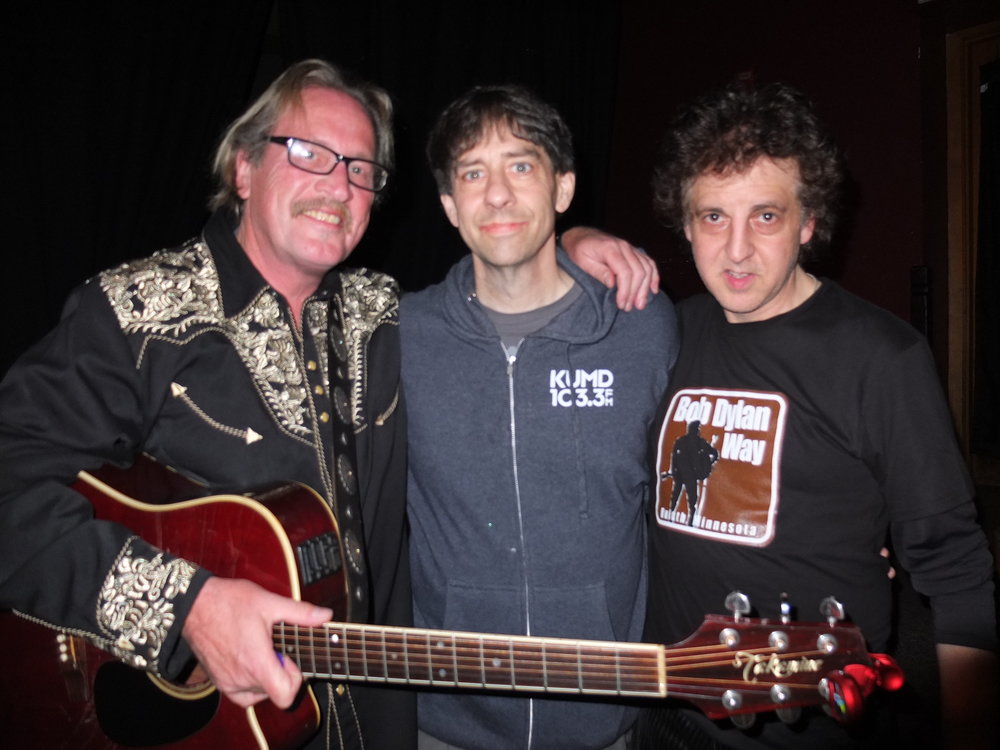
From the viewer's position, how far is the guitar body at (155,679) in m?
1.44

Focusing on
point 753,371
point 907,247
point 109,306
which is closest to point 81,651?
point 109,306

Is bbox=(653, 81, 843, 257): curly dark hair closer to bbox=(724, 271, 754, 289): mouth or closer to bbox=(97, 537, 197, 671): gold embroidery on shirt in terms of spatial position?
bbox=(724, 271, 754, 289): mouth

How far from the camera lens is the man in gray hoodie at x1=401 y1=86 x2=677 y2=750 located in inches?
66.9

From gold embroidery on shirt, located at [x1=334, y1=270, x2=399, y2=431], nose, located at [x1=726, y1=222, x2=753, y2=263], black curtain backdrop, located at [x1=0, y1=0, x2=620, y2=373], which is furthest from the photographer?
black curtain backdrop, located at [x1=0, y1=0, x2=620, y2=373]

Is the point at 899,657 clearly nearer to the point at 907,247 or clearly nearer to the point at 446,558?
the point at 907,247

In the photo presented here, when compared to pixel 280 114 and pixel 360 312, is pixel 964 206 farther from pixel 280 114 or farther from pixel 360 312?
pixel 280 114

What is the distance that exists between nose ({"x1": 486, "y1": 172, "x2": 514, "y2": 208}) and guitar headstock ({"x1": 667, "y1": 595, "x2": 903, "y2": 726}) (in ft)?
3.41

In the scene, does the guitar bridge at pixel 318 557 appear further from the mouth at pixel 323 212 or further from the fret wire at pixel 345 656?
the mouth at pixel 323 212

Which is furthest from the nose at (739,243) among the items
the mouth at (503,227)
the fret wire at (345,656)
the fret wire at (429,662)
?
the fret wire at (345,656)

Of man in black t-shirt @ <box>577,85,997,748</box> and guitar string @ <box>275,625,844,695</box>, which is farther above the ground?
man in black t-shirt @ <box>577,85,997,748</box>

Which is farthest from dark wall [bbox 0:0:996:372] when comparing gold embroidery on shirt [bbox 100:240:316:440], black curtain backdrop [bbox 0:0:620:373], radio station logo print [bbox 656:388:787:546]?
radio station logo print [bbox 656:388:787:546]

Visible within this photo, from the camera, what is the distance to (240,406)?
5.35ft

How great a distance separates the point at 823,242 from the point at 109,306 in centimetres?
163

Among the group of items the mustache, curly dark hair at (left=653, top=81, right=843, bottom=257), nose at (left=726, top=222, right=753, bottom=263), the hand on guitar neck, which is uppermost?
curly dark hair at (left=653, top=81, right=843, bottom=257)
